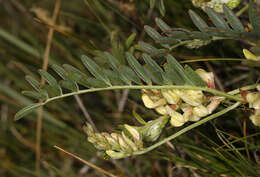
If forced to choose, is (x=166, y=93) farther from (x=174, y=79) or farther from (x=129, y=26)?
Result: (x=129, y=26)

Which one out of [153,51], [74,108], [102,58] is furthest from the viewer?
[74,108]

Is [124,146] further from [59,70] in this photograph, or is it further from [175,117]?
[59,70]

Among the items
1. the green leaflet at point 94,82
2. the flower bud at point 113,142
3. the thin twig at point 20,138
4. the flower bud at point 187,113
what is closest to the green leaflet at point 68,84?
the green leaflet at point 94,82

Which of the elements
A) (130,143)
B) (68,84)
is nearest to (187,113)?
(130,143)

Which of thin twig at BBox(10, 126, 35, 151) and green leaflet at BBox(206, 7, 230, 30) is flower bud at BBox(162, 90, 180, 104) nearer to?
green leaflet at BBox(206, 7, 230, 30)

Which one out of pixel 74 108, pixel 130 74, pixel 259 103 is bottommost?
pixel 74 108

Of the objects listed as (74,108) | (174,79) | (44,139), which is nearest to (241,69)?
(174,79)
